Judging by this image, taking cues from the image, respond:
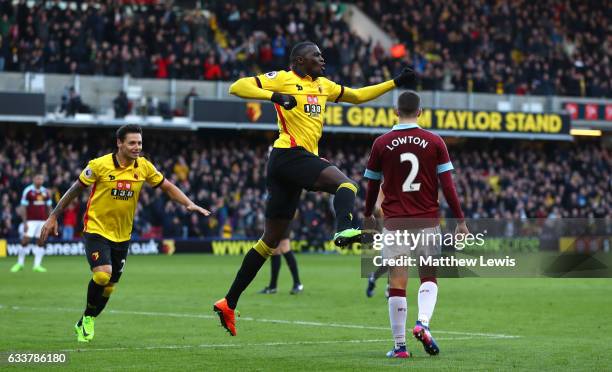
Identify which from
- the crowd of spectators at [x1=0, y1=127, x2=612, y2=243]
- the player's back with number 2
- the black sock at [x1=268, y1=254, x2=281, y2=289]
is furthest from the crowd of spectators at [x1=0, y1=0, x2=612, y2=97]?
the player's back with number 2

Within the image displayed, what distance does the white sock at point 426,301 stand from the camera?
11.0 m

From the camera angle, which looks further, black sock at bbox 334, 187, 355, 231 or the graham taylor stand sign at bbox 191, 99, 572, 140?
the graham taylor stand sign at bbox 191, 99, 572, 140

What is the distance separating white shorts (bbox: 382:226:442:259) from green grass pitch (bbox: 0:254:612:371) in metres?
1.02

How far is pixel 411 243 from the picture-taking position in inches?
439

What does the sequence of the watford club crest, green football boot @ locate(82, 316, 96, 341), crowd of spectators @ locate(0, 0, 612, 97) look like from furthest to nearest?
the watford club crest → crowd of spectators @ locate(0, 0, 612, 97) → green football boot @ locate(82, 316, 96, 341)

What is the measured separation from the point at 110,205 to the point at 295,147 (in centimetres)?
276

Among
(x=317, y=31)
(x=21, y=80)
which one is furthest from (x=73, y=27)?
(x=317, y=31)

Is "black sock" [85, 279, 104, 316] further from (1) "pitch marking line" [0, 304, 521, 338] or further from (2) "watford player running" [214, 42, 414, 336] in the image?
(1) "pitch marking line" [0, 304, 521, 338]

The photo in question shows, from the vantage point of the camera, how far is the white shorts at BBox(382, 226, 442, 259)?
438 inches

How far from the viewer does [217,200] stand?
135 ft

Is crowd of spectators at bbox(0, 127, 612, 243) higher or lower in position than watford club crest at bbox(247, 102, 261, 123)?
lower

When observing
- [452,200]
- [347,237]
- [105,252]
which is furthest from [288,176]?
[105,252]

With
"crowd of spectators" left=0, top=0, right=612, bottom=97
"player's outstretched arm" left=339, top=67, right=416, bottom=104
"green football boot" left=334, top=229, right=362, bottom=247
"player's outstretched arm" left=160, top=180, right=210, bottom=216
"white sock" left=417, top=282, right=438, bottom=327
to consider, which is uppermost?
"crowd of spectators" left=0, top=0, right=612, bottom=97

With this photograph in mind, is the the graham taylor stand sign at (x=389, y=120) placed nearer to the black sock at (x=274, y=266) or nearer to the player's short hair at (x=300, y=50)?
the black sock at (x=274, y=266)
